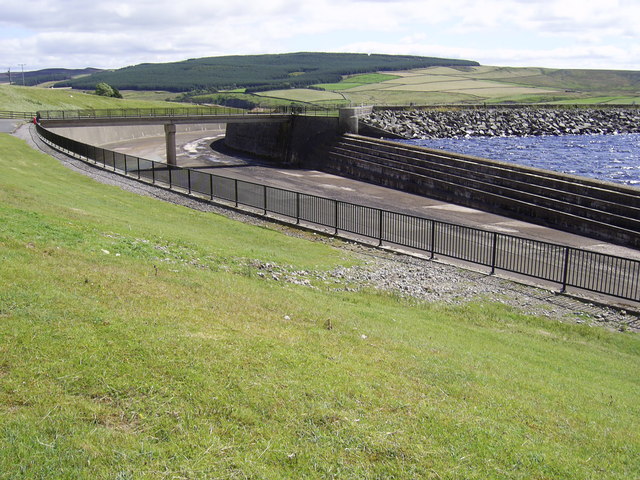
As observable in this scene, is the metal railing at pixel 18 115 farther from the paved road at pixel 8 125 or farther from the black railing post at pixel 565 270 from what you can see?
the black railing post at pixel 565 270

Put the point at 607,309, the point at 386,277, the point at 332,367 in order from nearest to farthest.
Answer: the point at 332,367 → the point at 607,309 → the point at 386,277

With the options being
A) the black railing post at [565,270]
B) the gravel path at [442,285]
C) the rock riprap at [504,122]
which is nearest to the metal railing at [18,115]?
the rock riprap at [504,122]

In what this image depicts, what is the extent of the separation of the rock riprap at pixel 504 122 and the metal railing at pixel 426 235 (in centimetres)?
4880

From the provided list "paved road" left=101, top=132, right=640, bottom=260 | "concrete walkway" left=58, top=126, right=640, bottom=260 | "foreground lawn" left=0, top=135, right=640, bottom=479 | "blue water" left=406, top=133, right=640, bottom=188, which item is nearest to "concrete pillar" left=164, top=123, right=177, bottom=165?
"concrete walkway" left=58, top=126, right=640, bottom=260

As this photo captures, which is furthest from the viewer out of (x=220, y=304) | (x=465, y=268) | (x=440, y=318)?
(x=465, y=268)

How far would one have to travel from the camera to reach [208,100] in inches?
7170

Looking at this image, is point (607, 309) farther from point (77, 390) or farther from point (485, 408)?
point (77, 390)

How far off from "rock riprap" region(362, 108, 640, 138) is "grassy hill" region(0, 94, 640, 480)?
6945 cm

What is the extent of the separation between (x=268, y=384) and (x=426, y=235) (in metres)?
17.0

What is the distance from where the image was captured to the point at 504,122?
324 ft

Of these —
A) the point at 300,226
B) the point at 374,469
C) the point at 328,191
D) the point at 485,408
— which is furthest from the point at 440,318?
the point at 328,191

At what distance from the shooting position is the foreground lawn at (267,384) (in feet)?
19.2

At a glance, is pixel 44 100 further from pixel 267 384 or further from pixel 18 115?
pixel 267 384

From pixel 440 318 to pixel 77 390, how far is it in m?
9.09
